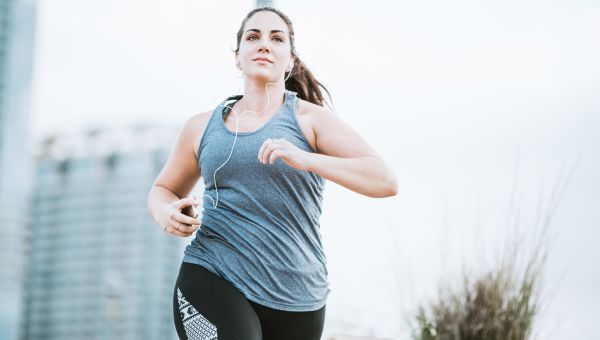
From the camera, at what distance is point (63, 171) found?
265 feet

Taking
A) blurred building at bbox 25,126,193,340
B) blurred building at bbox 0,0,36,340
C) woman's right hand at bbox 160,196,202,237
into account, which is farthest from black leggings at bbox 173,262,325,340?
blurred building at bbox 25,126,193,340

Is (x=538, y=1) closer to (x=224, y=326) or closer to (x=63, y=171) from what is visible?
(x=224, y=326)

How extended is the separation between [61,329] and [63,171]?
60.0ft

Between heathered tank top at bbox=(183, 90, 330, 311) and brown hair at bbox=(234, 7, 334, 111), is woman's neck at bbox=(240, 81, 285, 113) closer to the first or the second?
heathered tank top at bbox=(183, 90, 330, 311)

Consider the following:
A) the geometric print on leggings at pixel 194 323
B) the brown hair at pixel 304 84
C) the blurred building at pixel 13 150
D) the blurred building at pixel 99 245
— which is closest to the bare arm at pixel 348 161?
the brown hair at pixel 304 84

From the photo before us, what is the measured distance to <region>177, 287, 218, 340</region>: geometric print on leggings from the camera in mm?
1723

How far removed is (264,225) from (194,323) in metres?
0.30

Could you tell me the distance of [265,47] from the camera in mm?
1947

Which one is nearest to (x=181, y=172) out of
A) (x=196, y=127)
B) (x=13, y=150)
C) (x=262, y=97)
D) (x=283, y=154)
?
(x=196, y=127)

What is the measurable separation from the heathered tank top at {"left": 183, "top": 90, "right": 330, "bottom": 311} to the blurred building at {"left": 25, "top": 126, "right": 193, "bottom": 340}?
6708 cm

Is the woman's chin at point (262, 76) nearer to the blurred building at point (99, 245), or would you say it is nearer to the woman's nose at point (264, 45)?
the woman's nose at point (264, 45)

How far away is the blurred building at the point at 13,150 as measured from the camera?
4806 cm

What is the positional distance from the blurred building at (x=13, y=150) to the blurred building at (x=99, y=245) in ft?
52.8

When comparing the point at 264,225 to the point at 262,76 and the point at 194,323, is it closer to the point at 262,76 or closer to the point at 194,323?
the point at 194,323
